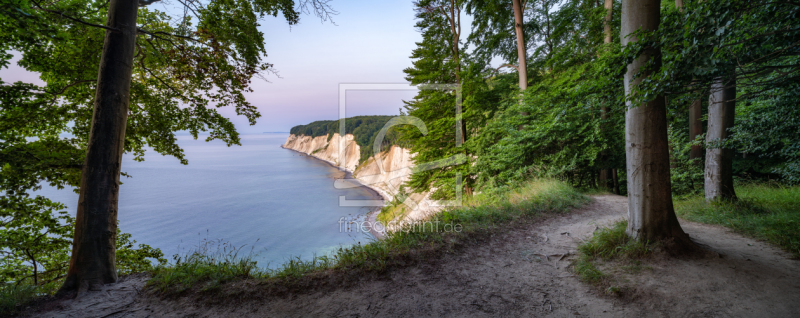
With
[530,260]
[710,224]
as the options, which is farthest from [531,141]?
[530,260]

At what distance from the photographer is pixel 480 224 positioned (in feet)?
16.9

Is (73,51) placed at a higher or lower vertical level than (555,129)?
higher

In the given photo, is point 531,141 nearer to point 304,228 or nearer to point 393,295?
point 393,295

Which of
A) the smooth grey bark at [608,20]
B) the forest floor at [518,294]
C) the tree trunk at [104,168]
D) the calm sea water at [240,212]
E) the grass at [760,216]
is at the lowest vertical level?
the calm sea water at [240,212]

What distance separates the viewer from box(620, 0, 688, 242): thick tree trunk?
343 cm

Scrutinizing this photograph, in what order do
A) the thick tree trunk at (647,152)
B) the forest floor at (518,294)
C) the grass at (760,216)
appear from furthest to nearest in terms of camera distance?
the grass at (760,216)
the thick tree trunk at (647,152)
the forest floor at (518,294)

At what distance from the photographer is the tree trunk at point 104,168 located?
3334 millimetres

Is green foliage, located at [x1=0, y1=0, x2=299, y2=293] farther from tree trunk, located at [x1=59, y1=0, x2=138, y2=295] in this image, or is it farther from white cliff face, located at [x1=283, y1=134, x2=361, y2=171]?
white cliff face, located at [x1=283, y1=134, x2=361, y2=171]

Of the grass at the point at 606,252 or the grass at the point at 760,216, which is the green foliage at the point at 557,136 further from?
the grass at the point at 606,252

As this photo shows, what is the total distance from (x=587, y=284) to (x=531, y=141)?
7.67m

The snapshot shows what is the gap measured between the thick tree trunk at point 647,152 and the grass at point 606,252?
0.18 m

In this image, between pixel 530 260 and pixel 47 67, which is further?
pixel 47 67

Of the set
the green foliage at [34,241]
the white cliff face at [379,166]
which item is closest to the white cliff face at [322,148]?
the white cliff face at [379,166]

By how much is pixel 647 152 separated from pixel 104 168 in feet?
22.0
